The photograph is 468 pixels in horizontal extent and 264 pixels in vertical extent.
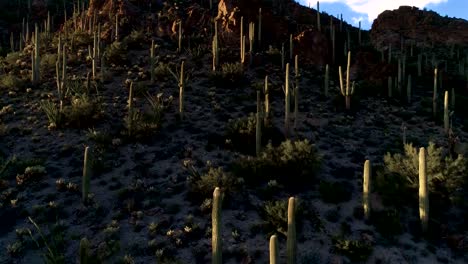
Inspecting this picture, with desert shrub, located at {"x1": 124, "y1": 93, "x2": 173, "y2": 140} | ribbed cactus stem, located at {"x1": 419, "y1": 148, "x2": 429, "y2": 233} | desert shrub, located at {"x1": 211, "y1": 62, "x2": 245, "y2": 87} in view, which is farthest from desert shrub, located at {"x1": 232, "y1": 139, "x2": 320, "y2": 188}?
desert shrub, located at {"x1": 211, "y1": 62, "x2": 245, "y2": 87}

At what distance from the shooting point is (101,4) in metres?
32.3

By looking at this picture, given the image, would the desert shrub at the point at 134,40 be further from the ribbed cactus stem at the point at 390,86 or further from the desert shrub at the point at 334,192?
the desert shrub at the point at 334,192

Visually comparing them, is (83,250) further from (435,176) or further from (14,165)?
(435,176)

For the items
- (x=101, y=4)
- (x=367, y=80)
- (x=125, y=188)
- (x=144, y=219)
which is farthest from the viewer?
(x=101, y=4)

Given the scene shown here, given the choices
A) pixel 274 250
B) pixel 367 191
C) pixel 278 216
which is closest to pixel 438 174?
pixel 367 191

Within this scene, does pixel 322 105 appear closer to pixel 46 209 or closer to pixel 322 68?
pixel 322 68

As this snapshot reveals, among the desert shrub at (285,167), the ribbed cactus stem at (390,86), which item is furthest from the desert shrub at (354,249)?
the ribbed cactus stem at (390,86)

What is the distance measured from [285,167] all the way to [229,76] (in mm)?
9822

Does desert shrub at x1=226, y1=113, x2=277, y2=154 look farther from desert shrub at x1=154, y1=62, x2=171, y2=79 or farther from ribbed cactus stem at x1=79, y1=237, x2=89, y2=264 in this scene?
ribbed cactus stem at x1=79, y1=237, x2=89, y2=264

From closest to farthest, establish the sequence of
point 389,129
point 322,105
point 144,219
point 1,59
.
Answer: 1. point 144,219
2. point 389,129
3. point 322,105
4. point 1,59

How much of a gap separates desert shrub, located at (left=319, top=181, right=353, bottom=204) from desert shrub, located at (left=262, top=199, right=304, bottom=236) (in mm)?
1201

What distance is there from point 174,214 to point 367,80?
16.5 m

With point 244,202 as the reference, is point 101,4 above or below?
above

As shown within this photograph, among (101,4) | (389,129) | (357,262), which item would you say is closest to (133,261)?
(357,262)
